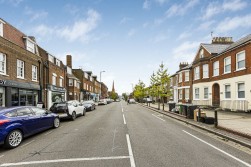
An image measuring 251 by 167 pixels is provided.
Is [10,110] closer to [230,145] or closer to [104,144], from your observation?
[104,144]

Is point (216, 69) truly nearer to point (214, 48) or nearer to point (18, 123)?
point (214, 48)

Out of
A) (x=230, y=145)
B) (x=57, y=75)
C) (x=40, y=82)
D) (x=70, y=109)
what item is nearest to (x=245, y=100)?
(x=230, y=145)

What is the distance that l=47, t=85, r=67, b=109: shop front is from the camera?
2653 cm

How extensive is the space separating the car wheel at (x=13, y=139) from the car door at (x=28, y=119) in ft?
1.54

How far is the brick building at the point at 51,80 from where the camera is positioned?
25844mm

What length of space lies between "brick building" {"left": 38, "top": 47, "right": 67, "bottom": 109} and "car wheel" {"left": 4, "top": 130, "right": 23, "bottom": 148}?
17.1 meters

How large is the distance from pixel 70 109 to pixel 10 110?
8.28m

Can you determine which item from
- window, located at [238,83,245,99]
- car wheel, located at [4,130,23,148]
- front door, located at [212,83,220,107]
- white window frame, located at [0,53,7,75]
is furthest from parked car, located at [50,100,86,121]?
front door, located at [212,83,220,107]

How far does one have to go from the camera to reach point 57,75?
101 ft

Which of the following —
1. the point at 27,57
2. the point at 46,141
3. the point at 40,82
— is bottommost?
the point at 46,141

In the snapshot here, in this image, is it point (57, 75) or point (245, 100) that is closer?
point (245, 100)

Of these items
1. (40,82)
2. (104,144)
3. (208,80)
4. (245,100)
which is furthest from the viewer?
(208,80)

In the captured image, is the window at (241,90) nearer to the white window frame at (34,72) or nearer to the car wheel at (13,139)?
the car wheel at (13,139)

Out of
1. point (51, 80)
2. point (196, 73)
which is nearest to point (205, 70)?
point (196, 73)
